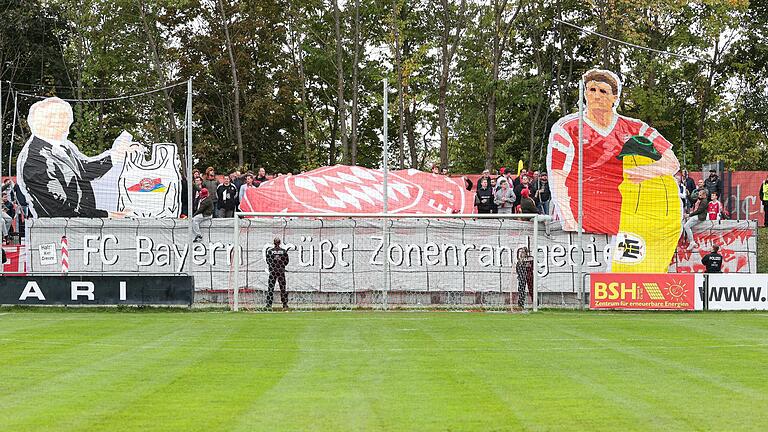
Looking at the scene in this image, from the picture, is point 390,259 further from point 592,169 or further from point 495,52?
point 495,52

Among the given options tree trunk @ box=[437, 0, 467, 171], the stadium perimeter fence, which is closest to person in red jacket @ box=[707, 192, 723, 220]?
the stadium perimeter fence

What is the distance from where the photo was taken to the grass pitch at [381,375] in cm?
1035

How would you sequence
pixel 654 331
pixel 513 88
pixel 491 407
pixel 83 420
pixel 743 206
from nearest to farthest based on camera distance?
1. pixel 83 420
2. pixel 491 407
3. pixel 654 331
4. pixel 743 206
5. pixel 513 88

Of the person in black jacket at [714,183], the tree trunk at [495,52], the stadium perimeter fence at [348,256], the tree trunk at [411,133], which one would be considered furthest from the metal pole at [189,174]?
the tree trunk at [411,133]

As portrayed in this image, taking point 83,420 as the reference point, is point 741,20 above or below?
above

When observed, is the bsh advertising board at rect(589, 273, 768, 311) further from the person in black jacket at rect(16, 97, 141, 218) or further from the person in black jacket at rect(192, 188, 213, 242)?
the person in black jacket at rect(16, 97, 141, 218)

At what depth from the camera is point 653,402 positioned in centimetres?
1141

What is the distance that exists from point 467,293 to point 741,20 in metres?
32.6

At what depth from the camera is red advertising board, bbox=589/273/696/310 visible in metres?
26.9

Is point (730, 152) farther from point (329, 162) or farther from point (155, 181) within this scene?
point (155, 181)

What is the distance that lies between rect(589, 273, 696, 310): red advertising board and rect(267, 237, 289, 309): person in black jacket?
24.8ft

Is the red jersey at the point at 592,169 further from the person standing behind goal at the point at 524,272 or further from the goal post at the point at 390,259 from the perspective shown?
the person standing behind goal at the point at 524,272

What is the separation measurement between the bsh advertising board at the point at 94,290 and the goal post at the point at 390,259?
216cm

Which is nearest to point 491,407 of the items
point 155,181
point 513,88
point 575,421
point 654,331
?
point 575,421
